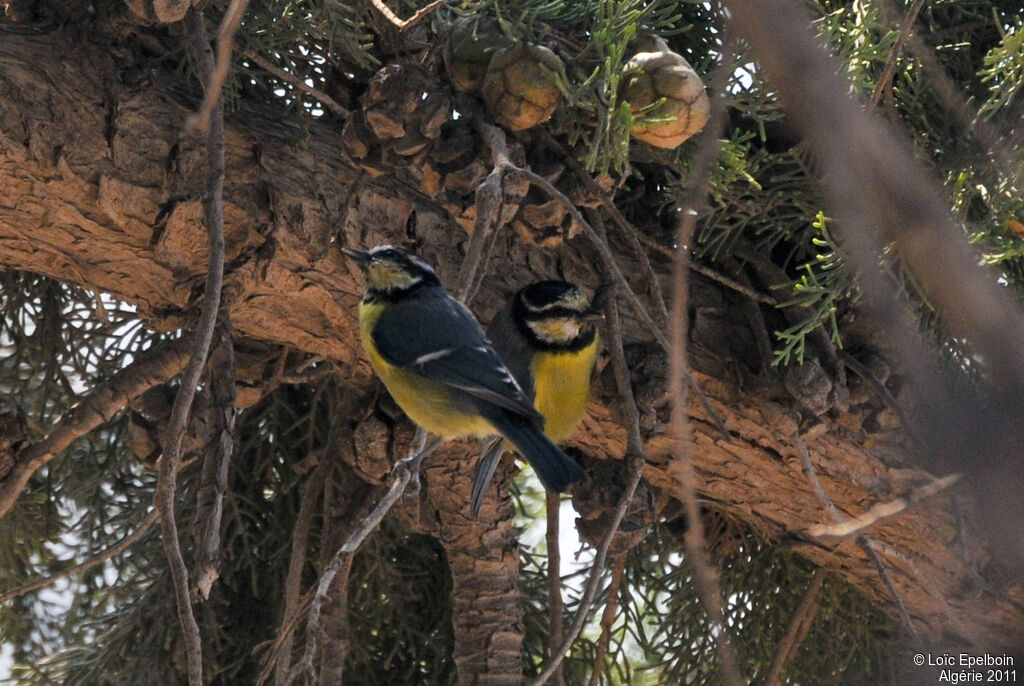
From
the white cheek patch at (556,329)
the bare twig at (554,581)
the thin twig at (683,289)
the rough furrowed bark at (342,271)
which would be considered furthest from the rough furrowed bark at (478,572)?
the thin twig at (683,289)

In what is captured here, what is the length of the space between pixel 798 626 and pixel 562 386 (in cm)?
49

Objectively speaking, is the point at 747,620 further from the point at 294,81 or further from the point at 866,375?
the point at 294,81

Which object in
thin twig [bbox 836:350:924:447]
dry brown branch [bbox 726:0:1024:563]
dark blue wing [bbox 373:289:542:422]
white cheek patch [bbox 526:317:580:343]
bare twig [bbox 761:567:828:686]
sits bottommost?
dry brown branch [bbox 726:0:1024:563]

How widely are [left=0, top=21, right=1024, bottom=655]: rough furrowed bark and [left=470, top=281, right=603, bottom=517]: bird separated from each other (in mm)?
34

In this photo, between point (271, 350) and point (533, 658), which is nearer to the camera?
point (271, 350)

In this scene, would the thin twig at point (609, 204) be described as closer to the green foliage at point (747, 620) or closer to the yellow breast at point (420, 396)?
the yellow breast at point (420, 396)

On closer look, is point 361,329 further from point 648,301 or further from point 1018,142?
point 1018,142

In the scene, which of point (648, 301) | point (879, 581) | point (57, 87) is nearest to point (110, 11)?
point (57, 87)

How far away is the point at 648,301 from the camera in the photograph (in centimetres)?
150

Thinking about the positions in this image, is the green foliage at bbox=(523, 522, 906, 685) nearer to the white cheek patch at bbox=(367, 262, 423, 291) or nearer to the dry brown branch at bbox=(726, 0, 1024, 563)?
the white cheek patch at bbox=(367, 262, 423, 291)

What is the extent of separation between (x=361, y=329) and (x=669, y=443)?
1.38 feet

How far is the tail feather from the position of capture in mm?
1283

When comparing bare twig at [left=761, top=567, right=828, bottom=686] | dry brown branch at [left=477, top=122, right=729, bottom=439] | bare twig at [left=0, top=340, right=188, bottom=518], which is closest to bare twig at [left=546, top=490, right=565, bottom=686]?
dry brown branch at [left=477, top=122, right=729, bottom=439]

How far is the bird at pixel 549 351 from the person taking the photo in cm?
148
